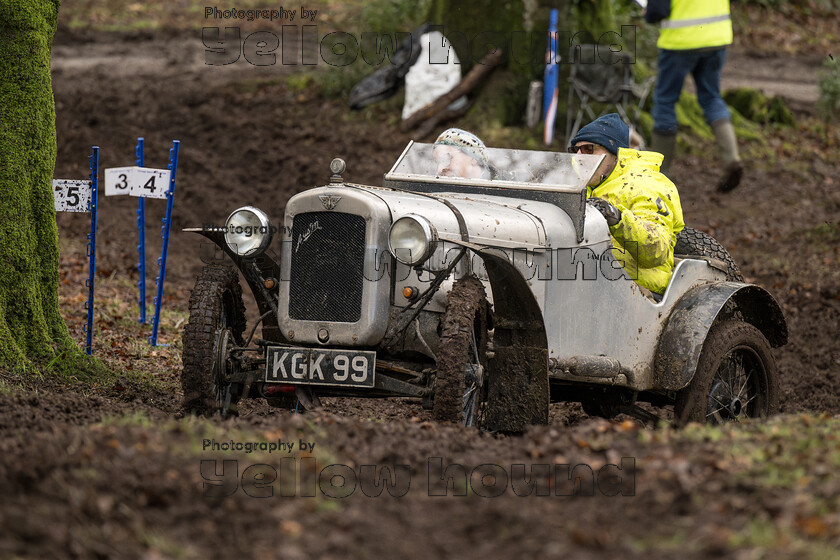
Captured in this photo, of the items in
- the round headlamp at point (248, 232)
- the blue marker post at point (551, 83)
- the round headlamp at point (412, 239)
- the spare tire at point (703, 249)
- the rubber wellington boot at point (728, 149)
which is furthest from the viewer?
the blue marker post at point (551, 83)

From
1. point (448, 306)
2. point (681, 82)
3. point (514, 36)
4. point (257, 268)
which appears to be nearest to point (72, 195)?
point (257, 268)

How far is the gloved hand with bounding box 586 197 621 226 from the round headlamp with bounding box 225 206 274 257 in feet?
6.21

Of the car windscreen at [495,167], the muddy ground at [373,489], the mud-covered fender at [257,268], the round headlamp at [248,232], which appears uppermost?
the car windscreen at [495,167]

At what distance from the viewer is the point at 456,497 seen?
3471mm

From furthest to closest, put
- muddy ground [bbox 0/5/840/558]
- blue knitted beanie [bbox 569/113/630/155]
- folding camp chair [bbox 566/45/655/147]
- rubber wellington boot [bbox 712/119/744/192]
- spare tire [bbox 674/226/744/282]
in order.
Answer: folding camp chair [bbox 566/45/655/147], rubber wellington boot [bbox 712/119/744/192], spare tire [bbox 674/226/744/282], blue knitted beanie [bbox 569/113/630/155], muddy ground [bbox 0/5/840/558]

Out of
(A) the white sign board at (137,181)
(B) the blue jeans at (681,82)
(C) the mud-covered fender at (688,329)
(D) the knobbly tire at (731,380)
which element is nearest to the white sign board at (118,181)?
(A) the white sign board at (137,181)

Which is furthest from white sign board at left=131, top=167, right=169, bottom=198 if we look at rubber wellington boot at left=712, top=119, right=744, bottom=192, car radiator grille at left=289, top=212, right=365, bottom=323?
rubber wellington boot at left=712, top=119, right=744, bottom=192

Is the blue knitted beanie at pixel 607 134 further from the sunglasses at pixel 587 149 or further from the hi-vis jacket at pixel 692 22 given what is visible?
the hi-vis jacket at pixel 692 22

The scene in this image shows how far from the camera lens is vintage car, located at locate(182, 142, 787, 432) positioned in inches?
199

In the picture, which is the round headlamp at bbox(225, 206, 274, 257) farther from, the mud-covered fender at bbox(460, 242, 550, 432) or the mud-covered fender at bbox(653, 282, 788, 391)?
the mud-covered fender at bbox(653, 282, 788, 391)

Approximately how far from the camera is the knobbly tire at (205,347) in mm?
5180

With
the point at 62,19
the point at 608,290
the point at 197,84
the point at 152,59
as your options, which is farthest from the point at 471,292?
the point at 62,19

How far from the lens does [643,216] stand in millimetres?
6066

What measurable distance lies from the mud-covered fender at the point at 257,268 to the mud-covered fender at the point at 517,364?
46.2 inches
